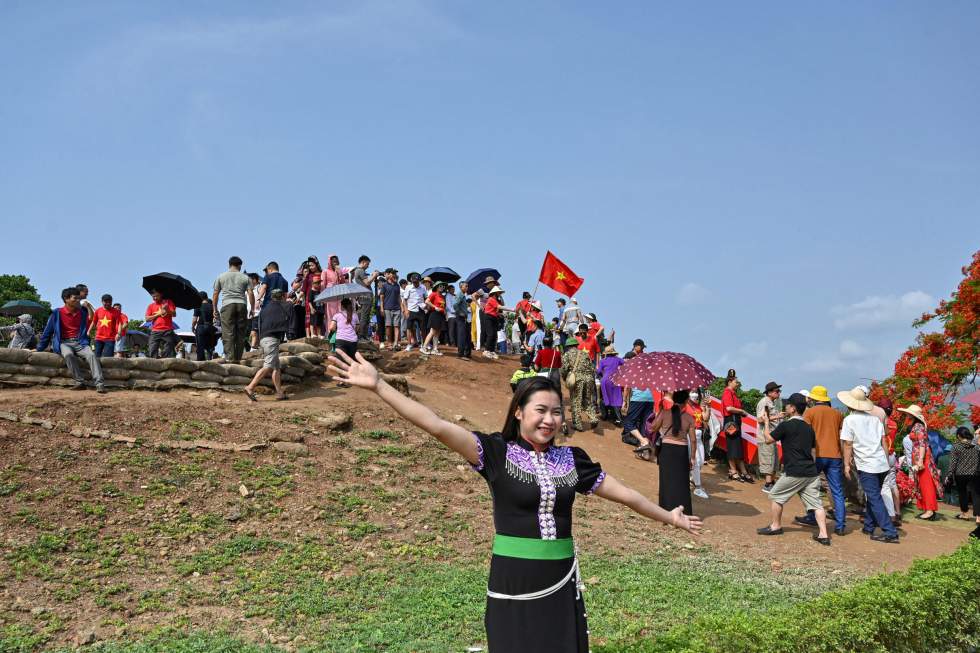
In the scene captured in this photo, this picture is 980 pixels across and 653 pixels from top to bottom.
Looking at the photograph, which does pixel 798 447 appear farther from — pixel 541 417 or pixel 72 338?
pixel 72 338

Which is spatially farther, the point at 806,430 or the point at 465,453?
the point at 806,430

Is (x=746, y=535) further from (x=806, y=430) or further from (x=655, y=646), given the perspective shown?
(x=655, y=646)

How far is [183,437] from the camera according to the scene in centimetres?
1108

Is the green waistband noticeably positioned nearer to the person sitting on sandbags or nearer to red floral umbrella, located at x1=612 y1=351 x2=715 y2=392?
red floral umbrella, located at x1=612 y1=351 x2=715 y2=392

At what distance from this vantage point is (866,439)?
1105 cm

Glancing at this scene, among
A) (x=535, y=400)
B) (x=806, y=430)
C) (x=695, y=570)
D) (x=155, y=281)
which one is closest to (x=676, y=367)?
(x=806, y=430)

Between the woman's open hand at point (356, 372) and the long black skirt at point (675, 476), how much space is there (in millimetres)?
7562

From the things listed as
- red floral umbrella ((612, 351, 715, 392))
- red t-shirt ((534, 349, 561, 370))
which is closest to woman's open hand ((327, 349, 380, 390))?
red floral umbrella ((612, 351, 715, 392))

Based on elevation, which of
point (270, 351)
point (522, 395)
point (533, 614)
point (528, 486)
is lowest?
point (533, 614)

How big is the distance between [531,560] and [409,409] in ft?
3.03

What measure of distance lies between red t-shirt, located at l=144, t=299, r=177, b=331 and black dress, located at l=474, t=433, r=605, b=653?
13.0 metres

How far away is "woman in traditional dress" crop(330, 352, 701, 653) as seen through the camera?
3.61m

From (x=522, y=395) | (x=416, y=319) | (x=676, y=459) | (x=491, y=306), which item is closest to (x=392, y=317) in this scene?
(x=416, y=319)

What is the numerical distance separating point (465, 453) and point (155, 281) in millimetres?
13189
